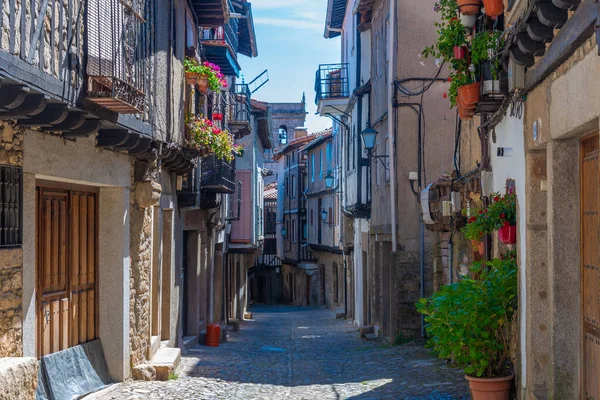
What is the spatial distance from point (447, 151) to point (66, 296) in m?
8.97

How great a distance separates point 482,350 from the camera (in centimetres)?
745

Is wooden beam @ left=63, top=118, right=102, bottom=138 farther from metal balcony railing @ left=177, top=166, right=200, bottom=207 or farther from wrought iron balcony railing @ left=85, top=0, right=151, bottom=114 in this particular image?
metal balcony railing @ left=177, top=166, right=200, bottom=207

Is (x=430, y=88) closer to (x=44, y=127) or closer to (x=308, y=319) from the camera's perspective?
(x=44, y=127)

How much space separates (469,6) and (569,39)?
358 centimetres

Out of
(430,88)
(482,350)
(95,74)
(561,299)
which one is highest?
(430,88)

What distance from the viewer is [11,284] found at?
6859mm

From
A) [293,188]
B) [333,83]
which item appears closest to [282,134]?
[293,188]

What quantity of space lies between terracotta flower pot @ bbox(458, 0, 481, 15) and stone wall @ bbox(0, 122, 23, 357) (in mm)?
4538

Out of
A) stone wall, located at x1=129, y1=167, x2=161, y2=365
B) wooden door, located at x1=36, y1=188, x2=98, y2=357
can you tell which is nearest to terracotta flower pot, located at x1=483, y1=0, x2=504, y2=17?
wooden door, located at x1=36, y1=188, x2=98, y2=357

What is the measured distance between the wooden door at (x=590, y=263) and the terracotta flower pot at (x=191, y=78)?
31.3 feet

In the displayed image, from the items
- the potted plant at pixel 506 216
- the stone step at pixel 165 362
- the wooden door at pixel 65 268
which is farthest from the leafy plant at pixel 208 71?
the potted plant at pixel 506 216

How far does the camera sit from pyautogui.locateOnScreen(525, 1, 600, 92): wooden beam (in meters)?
4.56

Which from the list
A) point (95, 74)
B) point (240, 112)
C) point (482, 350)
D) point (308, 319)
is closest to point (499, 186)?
point (482, 350)

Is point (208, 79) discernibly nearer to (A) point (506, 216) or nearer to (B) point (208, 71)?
(B) point (208, 71)
